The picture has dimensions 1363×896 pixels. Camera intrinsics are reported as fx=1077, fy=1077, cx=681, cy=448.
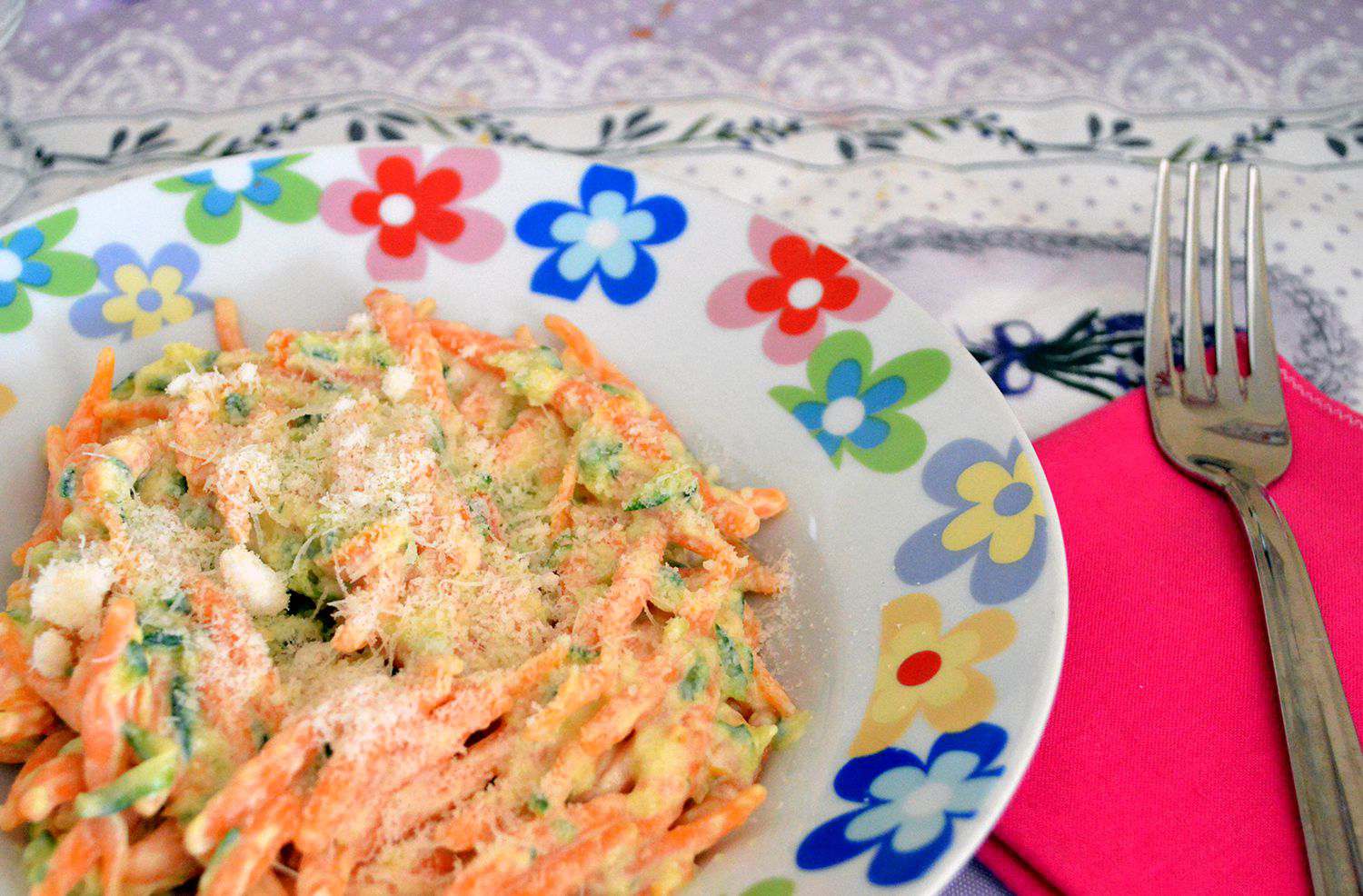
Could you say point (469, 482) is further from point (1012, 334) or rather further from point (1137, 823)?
point (1012, 334)

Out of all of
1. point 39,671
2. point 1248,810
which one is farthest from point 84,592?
point 1248,810

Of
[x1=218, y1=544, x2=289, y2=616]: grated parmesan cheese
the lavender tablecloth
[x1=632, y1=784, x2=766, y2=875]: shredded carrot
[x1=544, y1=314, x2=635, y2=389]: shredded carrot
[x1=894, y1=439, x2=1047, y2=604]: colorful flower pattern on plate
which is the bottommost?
[x1=632, y1=784, x2=766, y2=875]: shredded carrot

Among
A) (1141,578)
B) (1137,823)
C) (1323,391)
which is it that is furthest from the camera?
(1323,391)

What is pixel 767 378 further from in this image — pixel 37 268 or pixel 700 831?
pixel 37 268

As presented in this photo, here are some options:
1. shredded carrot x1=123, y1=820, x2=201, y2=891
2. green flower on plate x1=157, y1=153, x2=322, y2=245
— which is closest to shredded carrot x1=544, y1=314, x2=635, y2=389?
green flower on plate x1=157, y1=153, x2=322, y2=245

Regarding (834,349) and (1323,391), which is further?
(1323,391)

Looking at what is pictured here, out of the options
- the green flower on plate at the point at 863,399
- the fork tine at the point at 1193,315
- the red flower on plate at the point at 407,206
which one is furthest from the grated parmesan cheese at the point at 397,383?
the fork tine at the point at 1193,315

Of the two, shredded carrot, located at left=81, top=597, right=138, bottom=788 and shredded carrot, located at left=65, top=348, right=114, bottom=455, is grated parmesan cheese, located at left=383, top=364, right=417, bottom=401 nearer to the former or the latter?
shredded carrot, located at left=65, top=348, right=114, bottom=455
